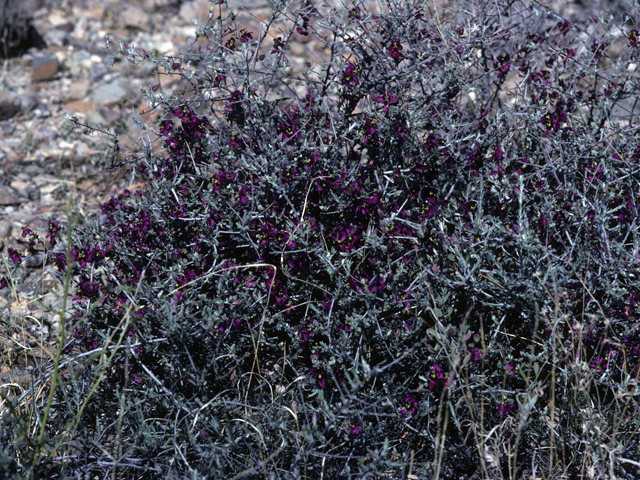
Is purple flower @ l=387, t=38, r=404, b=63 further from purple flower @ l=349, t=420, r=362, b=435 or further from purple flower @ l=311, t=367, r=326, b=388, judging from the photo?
purple flower @ l=349, t=420, r=362, b=435

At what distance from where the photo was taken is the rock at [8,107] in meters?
4.61

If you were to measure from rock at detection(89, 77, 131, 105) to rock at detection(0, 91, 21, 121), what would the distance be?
0.55 metres

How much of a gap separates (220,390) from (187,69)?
4.56 ft

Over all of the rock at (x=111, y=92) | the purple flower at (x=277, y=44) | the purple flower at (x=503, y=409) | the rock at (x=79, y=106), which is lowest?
the rock at (x=79, y=106)

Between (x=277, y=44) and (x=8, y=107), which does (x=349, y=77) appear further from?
(x=8, y=107)

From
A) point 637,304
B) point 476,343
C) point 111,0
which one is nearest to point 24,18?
point 111,0

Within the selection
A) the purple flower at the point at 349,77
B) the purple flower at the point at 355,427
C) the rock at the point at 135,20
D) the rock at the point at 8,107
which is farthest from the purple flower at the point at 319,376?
the rock at the point at 135,20

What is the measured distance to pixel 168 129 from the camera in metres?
2.81

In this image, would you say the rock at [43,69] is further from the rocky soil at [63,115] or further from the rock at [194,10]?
the rock at [194,10]

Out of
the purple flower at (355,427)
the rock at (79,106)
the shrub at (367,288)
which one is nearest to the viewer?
the purple flower at (355,427)

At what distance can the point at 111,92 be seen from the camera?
4.84m

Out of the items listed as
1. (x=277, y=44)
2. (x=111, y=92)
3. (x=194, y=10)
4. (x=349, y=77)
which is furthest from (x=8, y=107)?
(x=349, y=77)

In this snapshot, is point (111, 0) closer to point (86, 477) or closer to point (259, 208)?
point (259, 208)

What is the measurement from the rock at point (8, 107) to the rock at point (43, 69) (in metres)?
0.42
